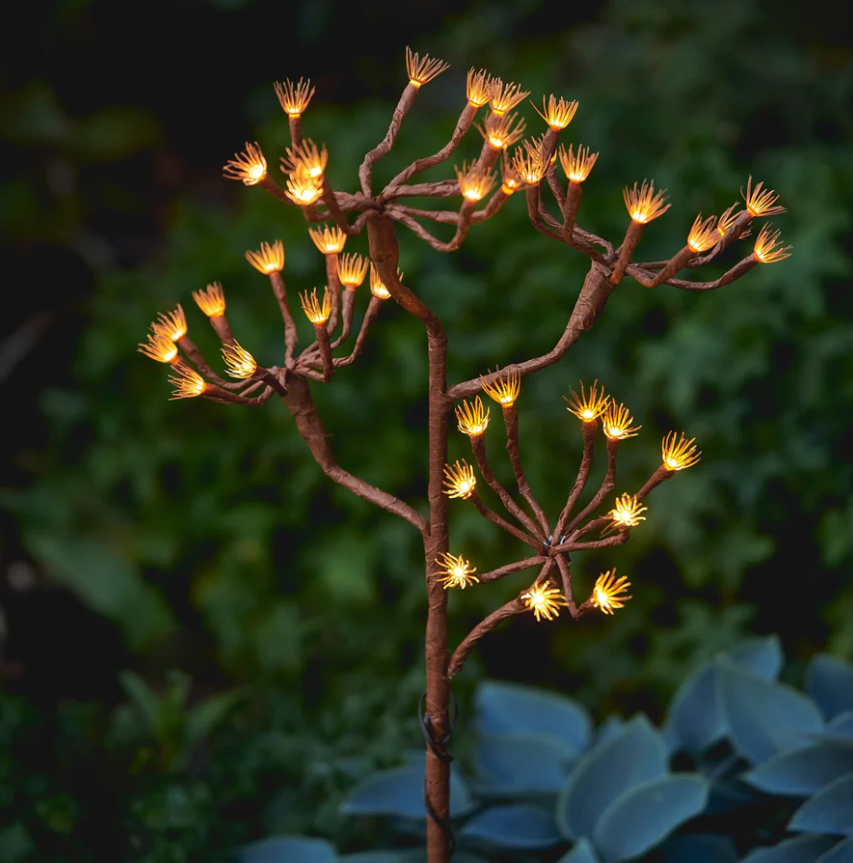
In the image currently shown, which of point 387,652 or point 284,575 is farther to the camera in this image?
point 284,575

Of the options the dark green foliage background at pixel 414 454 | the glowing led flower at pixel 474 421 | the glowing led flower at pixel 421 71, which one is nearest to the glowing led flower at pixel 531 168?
the glowing led flower at pixel 421 71

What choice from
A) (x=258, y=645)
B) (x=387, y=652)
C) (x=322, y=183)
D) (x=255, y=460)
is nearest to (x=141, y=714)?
(x=258, y=645)

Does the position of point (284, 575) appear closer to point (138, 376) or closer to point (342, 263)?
point (138, 376)

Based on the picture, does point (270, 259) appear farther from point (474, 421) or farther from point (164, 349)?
point (474, 421)

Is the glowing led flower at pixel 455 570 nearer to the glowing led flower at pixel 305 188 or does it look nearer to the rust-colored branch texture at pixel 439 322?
the rust-colored branch texture at pixel 439 322

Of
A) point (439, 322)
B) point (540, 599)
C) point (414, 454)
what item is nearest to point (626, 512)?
point (540, 599)
